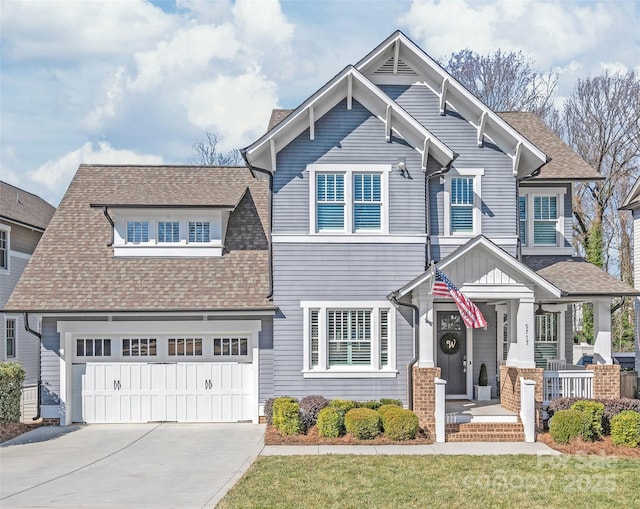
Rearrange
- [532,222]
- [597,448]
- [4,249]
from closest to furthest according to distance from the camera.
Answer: [597,448]
[532,222]
[4,249]

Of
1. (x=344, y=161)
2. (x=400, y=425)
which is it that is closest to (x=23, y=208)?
(x=344, y=161)

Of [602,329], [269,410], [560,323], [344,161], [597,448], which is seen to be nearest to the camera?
[597,448]

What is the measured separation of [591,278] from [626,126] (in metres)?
21.2

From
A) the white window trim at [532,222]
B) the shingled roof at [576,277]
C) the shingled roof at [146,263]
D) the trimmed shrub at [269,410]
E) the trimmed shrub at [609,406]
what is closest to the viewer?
the trimmed shrub at [609,406]

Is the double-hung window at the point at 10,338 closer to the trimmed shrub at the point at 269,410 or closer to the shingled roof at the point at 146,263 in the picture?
the shingled roof at the point at 146,263

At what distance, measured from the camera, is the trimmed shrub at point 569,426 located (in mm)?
15281

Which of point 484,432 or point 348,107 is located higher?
point 348,107

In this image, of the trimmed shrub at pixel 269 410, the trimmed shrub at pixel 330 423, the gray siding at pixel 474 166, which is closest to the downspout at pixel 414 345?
the gray siding at pixel 474 166

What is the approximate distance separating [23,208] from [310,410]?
1721 cm

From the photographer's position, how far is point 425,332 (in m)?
16.5

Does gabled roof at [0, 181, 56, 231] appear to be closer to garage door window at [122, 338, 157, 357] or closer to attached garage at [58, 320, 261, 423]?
attached garage at [58, 320, 261, 423]

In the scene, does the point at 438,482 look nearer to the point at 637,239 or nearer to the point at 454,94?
the point at 454,94

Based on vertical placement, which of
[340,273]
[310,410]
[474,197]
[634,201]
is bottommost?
[310,410]

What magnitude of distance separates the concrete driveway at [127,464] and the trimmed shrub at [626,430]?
7522 mm
